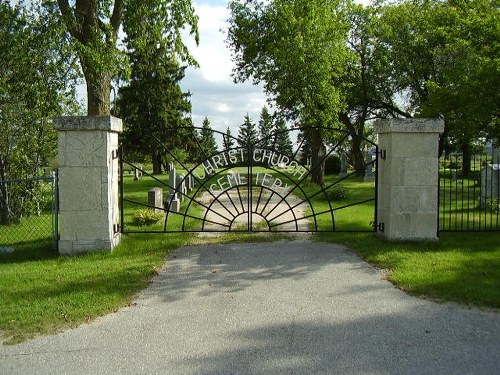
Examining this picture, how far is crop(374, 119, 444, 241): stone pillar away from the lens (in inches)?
316

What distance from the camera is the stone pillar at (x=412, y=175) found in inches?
316

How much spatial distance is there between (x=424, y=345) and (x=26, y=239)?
24.8 feet

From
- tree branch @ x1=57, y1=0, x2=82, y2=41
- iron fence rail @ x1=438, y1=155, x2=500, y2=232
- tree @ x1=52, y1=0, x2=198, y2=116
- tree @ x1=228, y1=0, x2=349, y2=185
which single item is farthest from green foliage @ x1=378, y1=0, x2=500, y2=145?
tree branch @ x1=57, y1=0, x2=82, y2=41

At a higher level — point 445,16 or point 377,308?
point 445,16

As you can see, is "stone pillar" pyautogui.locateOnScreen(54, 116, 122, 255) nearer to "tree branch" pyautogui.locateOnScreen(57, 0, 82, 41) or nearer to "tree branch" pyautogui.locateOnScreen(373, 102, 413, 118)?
"tree branch" pyautogui.locateOnScreen(57, 0, 82, 41)

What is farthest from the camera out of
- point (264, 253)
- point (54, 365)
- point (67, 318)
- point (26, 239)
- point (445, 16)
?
point (445, 16)

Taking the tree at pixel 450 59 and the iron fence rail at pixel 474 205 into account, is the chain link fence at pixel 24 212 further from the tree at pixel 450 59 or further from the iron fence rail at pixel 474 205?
the tree at pixel 450 59

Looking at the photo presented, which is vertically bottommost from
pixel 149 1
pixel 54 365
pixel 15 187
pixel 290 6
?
pixel 54 365

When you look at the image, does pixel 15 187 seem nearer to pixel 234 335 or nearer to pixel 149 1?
pixel 149 1

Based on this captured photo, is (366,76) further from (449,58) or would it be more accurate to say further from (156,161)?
(156,161)

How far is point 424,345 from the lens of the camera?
14.1 ft

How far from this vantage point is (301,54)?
1989 centimetres

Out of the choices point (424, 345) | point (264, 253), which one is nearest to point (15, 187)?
point (264, 253)

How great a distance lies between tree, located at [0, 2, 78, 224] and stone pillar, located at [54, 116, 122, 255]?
4008 mm
